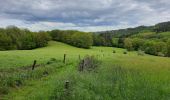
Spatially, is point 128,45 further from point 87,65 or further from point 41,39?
point 87,65

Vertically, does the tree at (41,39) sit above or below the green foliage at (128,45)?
above

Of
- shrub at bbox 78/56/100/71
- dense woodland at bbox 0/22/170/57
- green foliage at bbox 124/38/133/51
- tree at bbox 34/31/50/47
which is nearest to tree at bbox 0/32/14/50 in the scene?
dense woodland at bbox 0/22/170/57

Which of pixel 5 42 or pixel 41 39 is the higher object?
pixel 41 39

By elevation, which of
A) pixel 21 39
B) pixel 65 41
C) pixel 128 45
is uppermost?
pixel 21 39

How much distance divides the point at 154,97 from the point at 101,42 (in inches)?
4768

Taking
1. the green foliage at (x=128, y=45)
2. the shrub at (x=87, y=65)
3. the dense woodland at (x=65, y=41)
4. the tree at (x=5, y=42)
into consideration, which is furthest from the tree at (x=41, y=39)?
the shrub at (x=87, y=65)

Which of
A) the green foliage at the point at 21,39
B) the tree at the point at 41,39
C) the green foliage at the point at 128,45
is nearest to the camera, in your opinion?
the green foliage at the point at 21,39

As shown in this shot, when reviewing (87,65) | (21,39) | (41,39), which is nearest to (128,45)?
(41,39)

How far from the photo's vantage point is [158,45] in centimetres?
12538

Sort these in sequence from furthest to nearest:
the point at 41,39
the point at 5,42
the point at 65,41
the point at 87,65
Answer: the point at 65,41, the point at 41,39, the point at 5,42, the point at 87,65

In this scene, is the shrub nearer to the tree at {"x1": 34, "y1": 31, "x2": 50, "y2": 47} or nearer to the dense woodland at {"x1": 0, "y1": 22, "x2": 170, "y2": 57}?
the dense woodland at {"x1": 0, "y1": 22, "x2": 170, "y2": 57}

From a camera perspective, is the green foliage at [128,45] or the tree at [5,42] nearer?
the tree at [5,42]

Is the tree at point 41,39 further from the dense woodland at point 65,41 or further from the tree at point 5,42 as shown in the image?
the tree at point 5,42

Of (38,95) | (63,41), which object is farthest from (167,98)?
(63,41)
